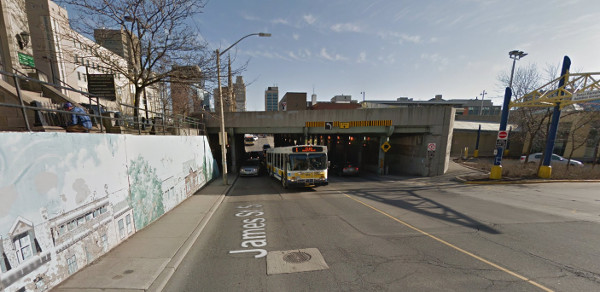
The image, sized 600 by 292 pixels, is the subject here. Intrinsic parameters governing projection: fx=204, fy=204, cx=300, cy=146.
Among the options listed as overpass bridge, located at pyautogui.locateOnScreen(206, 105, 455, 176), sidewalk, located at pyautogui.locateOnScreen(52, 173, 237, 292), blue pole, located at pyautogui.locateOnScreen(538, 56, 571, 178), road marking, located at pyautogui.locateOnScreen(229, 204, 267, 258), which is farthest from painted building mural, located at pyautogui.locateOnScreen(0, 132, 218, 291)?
blue pole, located at pyautogui.locateOnScreen(538, 56, 571, 178)

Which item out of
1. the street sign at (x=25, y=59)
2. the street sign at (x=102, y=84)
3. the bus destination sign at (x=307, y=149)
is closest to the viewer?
the bus destination sign at (x=307, y=149)

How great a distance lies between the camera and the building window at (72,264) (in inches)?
153

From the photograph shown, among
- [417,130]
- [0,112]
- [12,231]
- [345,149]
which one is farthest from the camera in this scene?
[345,149]

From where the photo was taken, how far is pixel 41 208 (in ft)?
11.3

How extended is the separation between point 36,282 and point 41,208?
117 cm

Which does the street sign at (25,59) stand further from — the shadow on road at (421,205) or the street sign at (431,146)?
the street sign at (431,146)

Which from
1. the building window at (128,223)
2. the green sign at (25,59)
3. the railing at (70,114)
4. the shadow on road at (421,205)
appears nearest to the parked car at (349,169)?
the shadow on road at (421,205)

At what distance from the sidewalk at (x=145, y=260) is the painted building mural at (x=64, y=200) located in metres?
0.26

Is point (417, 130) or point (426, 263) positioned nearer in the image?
point (426, 263)

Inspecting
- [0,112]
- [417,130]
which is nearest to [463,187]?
[417,130]

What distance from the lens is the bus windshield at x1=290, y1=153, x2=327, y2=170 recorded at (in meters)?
11.9

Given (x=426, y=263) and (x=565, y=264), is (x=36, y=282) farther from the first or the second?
(x=565, y=264)

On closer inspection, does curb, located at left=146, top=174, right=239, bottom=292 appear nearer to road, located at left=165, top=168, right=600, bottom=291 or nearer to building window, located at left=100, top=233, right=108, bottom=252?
road, located at left=165, top=168, right=600, bottom=291

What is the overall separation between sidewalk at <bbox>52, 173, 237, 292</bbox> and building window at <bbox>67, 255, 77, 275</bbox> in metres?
0.09
